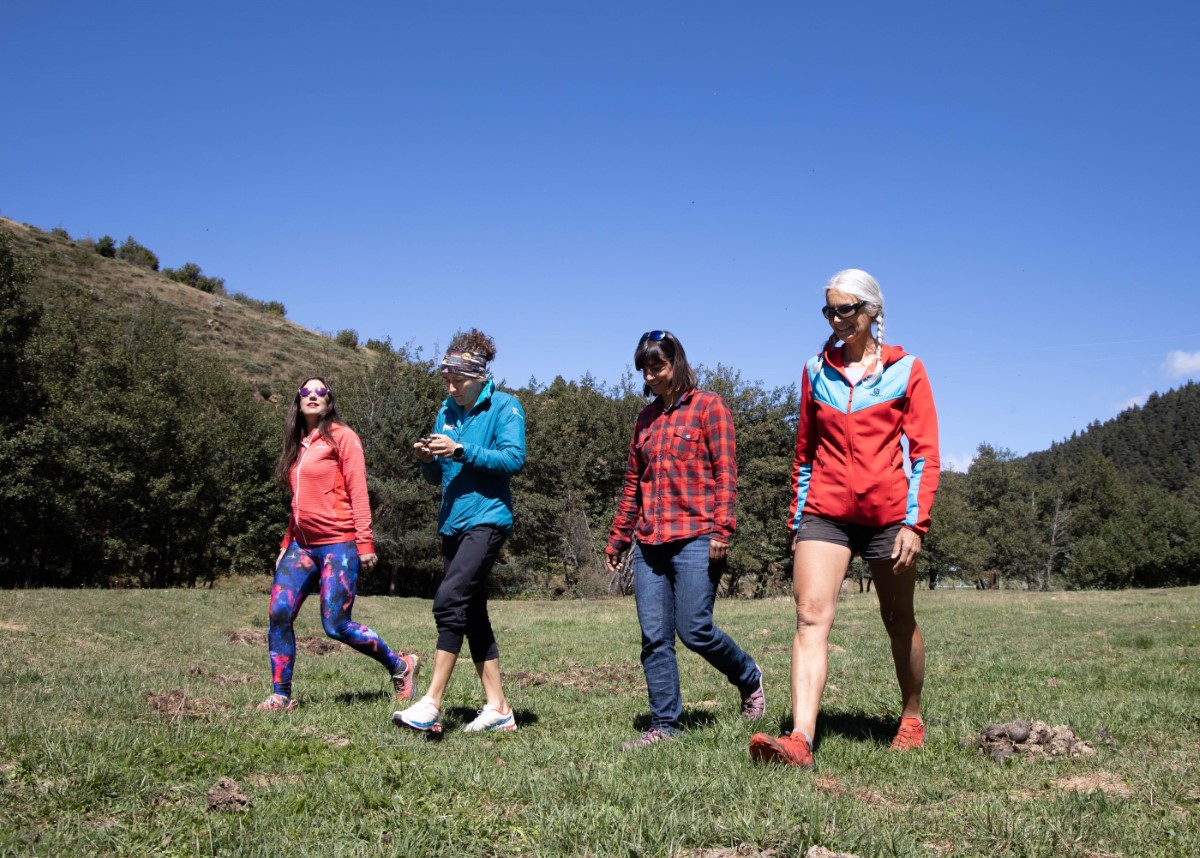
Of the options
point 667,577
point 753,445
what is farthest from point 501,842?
point 753,445

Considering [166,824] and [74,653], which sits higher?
[166,824]

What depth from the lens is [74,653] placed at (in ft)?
29.5

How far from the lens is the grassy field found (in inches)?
106

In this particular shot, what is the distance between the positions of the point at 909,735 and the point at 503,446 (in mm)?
2672

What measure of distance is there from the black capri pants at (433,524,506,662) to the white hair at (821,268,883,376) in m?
2.31

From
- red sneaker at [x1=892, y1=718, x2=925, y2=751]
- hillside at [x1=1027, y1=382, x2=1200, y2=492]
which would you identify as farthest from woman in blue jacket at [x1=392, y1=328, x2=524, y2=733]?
hillside at [x1=1027, y1=382, x2=1200, y2=492]

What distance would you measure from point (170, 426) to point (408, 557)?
11.8 m

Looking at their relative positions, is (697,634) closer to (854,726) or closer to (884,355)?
(854,726)

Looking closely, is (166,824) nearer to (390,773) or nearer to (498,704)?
(390,773)

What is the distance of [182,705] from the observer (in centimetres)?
449

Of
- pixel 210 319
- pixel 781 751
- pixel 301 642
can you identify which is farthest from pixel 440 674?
pixel 210 319

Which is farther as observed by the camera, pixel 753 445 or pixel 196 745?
pixel 753 445

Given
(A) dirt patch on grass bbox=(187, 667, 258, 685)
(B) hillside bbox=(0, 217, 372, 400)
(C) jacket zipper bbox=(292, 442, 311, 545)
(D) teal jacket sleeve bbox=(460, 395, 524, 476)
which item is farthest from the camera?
(B) hillside bbox=(0, 217, 372, 400)

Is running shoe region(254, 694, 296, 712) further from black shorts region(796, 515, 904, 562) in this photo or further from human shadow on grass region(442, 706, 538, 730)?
black shorts region(796, 515, 904, 562)
